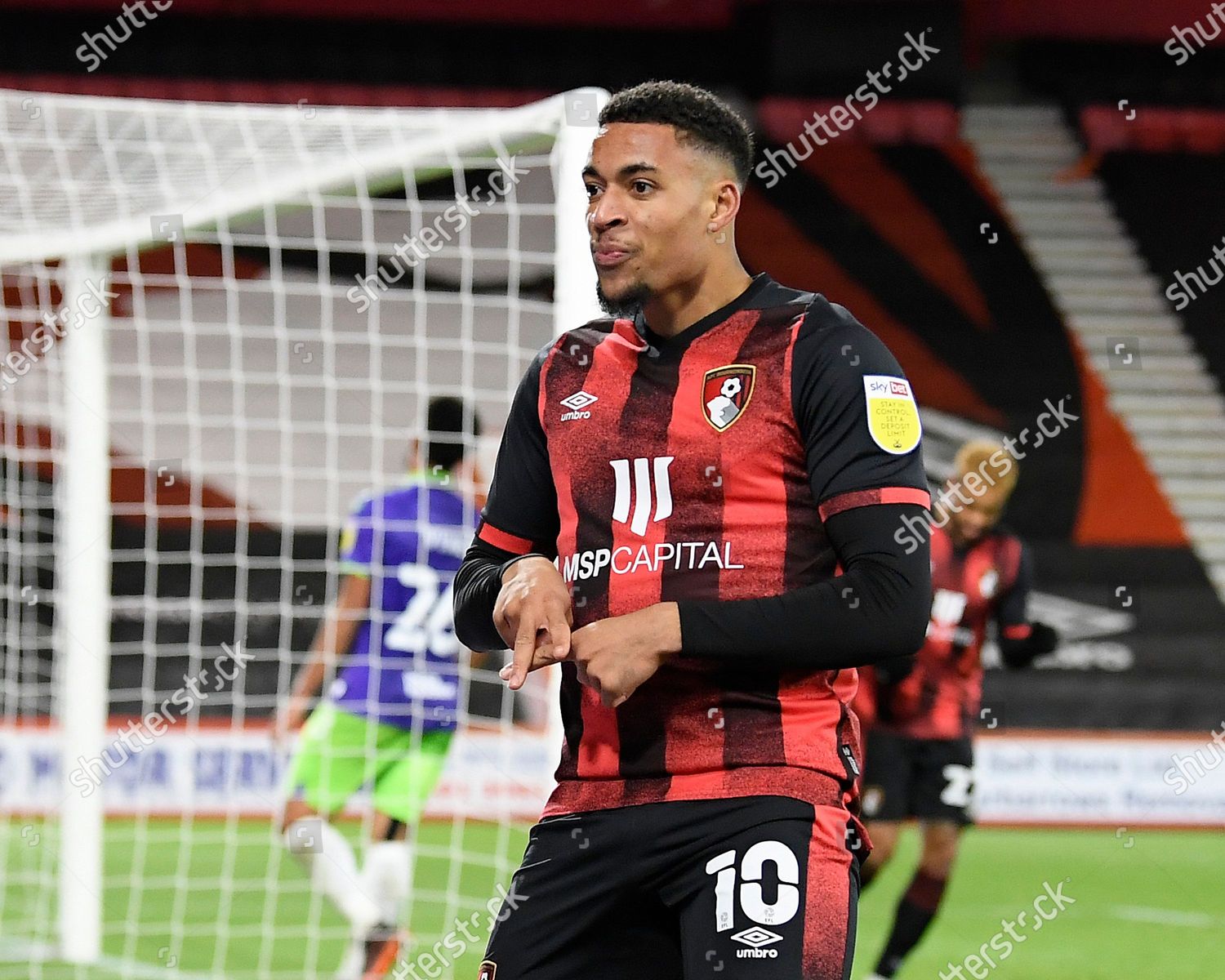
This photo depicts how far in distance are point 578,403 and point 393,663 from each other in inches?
142

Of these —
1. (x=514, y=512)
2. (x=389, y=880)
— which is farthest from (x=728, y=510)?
(x=389, y=880)

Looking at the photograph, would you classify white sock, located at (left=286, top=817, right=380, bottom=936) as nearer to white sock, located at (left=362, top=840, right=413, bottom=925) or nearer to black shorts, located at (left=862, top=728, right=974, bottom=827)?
white sock, located at (left=362, top=840, right=413, bottom=925)

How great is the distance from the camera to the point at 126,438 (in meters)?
13.2

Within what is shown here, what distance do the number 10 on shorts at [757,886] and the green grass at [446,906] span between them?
123 inches

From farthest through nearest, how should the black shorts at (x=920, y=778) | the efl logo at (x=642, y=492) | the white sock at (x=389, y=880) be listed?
1. the black shorts at (x=920, y=778)
2. the white sock at (x=389, y=880)
3. the efl logo at (x=642, y=492)

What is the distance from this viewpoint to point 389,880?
5.50 metres

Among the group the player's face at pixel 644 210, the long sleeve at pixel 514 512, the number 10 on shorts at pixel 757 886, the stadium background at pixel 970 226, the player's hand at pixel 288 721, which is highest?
the stadium background at pixel 970 226

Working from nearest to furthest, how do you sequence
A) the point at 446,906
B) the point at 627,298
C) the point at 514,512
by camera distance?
the point at 627,298, the point at 514,512, the point at 446,906

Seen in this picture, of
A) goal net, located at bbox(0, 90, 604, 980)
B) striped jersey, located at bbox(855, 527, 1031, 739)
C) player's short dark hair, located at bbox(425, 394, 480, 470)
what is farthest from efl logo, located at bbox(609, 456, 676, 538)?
striped jersey, located at bbox(855, 527, 1031, 739)

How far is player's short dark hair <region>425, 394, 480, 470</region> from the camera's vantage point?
18.8 feet

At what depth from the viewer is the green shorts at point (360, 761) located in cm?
582

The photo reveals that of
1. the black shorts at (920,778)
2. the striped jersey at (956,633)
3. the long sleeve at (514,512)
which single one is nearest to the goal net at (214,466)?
the black shorts at (920,778)

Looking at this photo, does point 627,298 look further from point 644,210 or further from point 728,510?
point 728,510

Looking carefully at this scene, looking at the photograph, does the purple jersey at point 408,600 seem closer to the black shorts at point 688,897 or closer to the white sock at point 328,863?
the white sock at point 328,863
